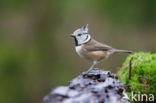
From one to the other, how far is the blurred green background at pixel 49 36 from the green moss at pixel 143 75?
4.56 m

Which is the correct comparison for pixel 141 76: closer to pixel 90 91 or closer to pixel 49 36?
pixel 90 91

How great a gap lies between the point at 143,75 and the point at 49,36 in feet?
17.3

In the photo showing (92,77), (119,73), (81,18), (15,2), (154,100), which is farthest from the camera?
(81,18)

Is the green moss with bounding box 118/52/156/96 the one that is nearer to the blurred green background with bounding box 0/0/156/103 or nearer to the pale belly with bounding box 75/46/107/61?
the pale belly with bounding box 75/46/107/61

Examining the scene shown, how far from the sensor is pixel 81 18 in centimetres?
795

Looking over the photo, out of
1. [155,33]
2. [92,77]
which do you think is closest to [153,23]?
[155,33]

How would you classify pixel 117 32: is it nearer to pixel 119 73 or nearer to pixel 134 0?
pixel 134 0

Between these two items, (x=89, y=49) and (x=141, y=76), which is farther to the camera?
(x=89, y=49)

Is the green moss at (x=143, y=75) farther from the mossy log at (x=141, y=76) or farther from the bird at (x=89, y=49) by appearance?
the bird at (x=89, y=49)

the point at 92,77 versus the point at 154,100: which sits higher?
the point at 92,77

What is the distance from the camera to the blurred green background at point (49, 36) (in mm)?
7578

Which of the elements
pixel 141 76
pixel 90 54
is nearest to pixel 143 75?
pixel 141 76

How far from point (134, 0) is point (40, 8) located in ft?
8.17

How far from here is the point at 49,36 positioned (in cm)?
786
